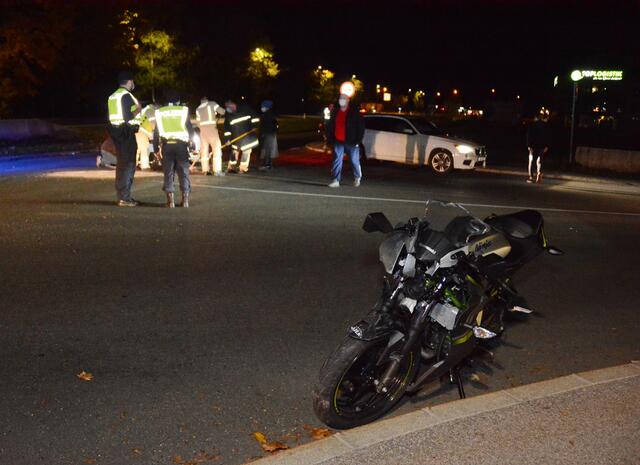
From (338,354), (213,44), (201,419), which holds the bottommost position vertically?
(201,419)

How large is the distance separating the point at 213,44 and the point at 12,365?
58.3 m

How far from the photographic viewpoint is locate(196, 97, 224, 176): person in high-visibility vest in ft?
53.8

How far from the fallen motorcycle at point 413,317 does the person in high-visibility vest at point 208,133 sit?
12060 millimetres

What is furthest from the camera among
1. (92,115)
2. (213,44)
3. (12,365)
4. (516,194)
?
(213,44)

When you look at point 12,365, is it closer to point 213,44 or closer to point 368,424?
point 368,424

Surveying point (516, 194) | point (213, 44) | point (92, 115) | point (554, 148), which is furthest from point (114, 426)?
point (213, 44)

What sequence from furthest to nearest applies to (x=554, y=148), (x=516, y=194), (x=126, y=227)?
(x=554, y=148) < (x=516, y=194) < (x=126, y=227)

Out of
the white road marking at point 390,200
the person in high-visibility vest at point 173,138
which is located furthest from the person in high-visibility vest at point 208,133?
the person in high-visibility vest at point 173,138

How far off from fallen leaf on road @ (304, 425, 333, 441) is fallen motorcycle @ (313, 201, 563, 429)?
7 cm

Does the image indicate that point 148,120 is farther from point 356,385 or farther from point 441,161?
point 356,385

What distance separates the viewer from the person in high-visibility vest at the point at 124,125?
11617 millimetres

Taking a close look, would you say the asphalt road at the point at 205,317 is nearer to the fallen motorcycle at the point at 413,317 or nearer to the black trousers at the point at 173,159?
the fallen motorcycle at the point at 413,317

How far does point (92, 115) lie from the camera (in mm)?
54938

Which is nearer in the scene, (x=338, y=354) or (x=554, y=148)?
(x=338, y=354)
